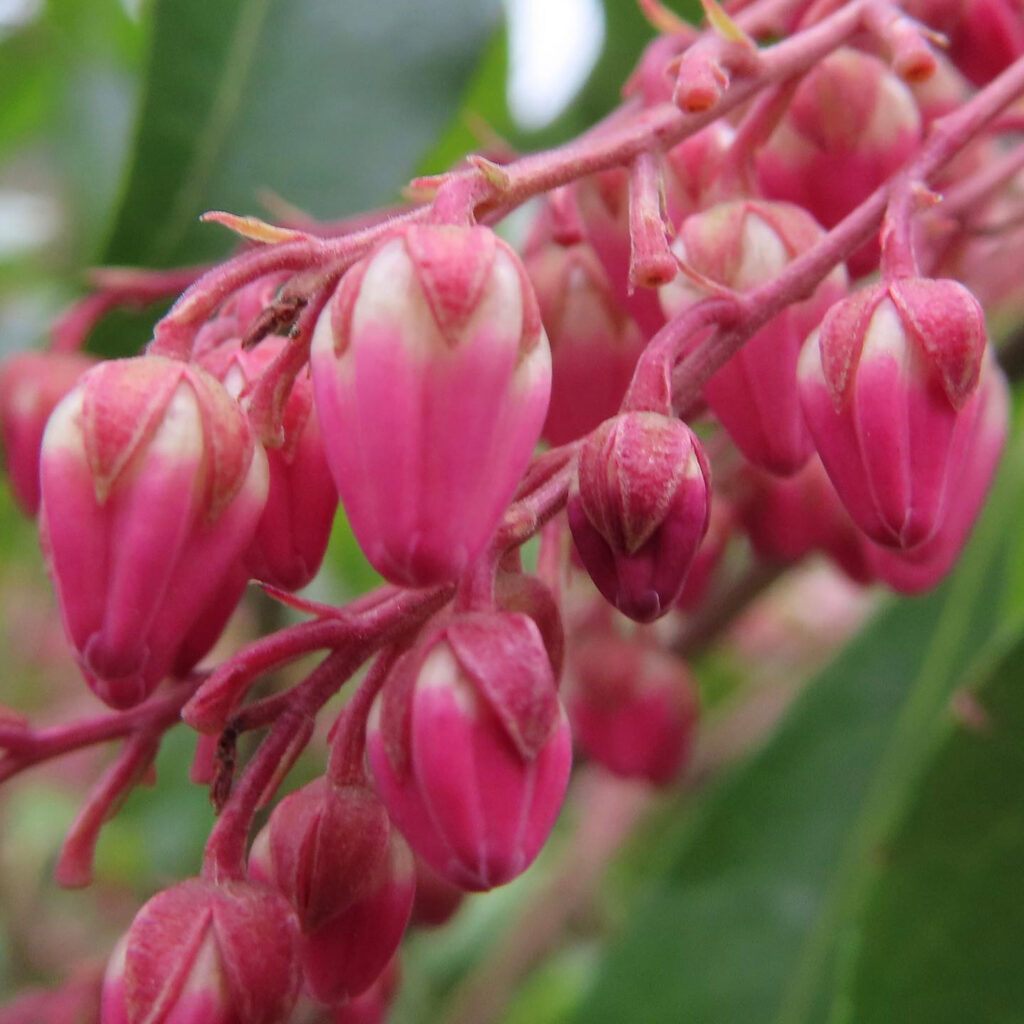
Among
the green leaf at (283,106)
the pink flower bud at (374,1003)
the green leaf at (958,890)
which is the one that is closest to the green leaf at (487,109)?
the green leaf at (283,106)

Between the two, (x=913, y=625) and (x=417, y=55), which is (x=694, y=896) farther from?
(x=417, y=55)

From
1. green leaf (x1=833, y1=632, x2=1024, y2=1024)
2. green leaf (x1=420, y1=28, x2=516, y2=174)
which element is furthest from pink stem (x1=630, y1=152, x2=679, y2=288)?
green leaf (x1=420, y1=28, x2=516, y2=174)

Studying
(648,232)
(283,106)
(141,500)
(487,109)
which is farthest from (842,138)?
(487,109)

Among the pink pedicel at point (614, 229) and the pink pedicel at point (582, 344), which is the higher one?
the pink pedicel at point (614, 229)

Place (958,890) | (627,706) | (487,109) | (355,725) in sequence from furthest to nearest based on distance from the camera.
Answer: (487,109) → (627,706) → (958,890) → (355,725)

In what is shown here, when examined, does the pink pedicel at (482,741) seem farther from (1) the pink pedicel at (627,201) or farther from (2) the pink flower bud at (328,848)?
(1) the pink pedicel at (627,201)

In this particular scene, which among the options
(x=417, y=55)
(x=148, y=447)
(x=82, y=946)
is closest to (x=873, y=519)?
(x=148, y=447)

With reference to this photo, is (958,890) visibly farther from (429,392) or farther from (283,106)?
(283,106)
